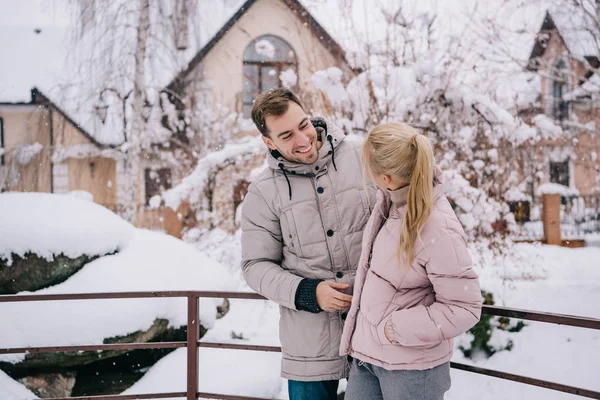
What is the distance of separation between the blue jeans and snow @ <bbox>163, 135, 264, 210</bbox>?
4.91 m

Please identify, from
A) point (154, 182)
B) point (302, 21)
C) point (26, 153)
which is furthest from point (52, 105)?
point (302, 21)

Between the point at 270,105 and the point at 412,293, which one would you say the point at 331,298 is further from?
the point at 270,105

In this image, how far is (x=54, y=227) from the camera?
5883 mm

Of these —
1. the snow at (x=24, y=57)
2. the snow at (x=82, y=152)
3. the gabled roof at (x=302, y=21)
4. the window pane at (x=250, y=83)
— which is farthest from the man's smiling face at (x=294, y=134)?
the snow at (x=24, y=57)

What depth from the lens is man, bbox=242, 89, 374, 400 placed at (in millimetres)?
2266

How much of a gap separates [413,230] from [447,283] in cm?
20

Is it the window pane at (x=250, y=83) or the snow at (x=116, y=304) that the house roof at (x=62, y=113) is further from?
the snow at (x=116, y=304)

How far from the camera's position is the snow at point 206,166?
7.09m

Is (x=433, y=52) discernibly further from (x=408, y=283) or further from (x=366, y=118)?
(x=408, y=283)

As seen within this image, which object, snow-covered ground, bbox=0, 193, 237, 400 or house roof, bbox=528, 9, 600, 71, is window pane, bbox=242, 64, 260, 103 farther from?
snow-covered ground, bbox=0, 193, 237, 400

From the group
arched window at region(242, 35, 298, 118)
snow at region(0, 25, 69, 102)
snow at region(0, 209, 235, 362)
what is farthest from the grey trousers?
snow at region(0, 25, 69, 102)

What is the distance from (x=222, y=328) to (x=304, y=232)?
18.4 feet

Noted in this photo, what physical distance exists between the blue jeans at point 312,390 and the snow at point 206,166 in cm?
491

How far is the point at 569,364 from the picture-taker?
6.89 m
